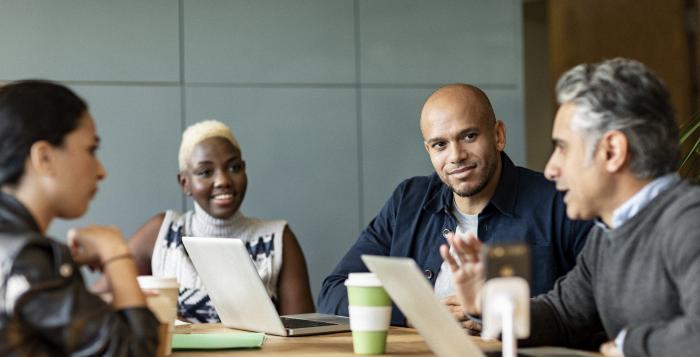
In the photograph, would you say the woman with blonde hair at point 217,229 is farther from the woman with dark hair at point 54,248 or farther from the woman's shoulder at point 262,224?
the woman with dark hair at point 54,248

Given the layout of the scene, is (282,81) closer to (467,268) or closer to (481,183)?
(481,183)

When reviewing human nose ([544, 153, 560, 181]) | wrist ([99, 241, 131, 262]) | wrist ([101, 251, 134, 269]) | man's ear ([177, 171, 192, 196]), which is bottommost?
man's ear ([177, 171, 192, 196])

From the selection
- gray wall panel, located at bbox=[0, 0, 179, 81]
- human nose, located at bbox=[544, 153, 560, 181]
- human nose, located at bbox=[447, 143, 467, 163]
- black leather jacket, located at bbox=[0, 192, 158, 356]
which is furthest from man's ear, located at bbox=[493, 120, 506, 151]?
gray wall panel, located at bbox=[0, 0, 179, 81]

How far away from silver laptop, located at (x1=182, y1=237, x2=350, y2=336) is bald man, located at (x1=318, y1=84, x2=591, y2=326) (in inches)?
14.1

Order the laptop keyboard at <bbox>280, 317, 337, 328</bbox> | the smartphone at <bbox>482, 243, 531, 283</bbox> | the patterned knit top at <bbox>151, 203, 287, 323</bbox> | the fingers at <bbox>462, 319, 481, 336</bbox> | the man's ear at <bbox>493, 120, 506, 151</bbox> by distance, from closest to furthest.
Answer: the smartphone at <bbox>482, 243, 531, 283</bbox> < the fingers at <bbox>462, 319, 481, 336</bbox> < the laptop keyboard at <bbox>280, 317, 337, 328</bbox> < the man's ear at <bbox>493, 120, 506, 151</bbox> < the patterned knit top at <bbox>151, 203, 287, 323</bbox>

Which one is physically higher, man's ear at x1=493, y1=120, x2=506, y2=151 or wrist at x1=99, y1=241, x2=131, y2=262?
man's ear at x1=493, y1=120, x2=506, y2=151

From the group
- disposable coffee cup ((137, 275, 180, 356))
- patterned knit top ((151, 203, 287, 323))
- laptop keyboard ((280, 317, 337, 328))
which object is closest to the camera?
disposable coffee cup ((137, 275, 180, 356))

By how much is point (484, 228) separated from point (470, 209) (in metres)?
0.08

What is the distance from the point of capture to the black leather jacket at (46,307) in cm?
152

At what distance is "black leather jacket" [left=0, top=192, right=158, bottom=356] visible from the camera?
4.99ft

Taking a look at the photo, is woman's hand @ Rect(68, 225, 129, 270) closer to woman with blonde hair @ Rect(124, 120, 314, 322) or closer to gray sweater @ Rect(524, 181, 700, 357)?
gray sweater @ Rect(524, 181, 700, 357)

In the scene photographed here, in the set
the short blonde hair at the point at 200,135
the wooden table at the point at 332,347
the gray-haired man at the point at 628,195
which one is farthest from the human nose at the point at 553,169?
the short blonde hair at the point at 200,135

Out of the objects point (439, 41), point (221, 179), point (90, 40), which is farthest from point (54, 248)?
point (439, 41)

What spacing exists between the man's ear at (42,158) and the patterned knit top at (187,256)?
6.00 feet
